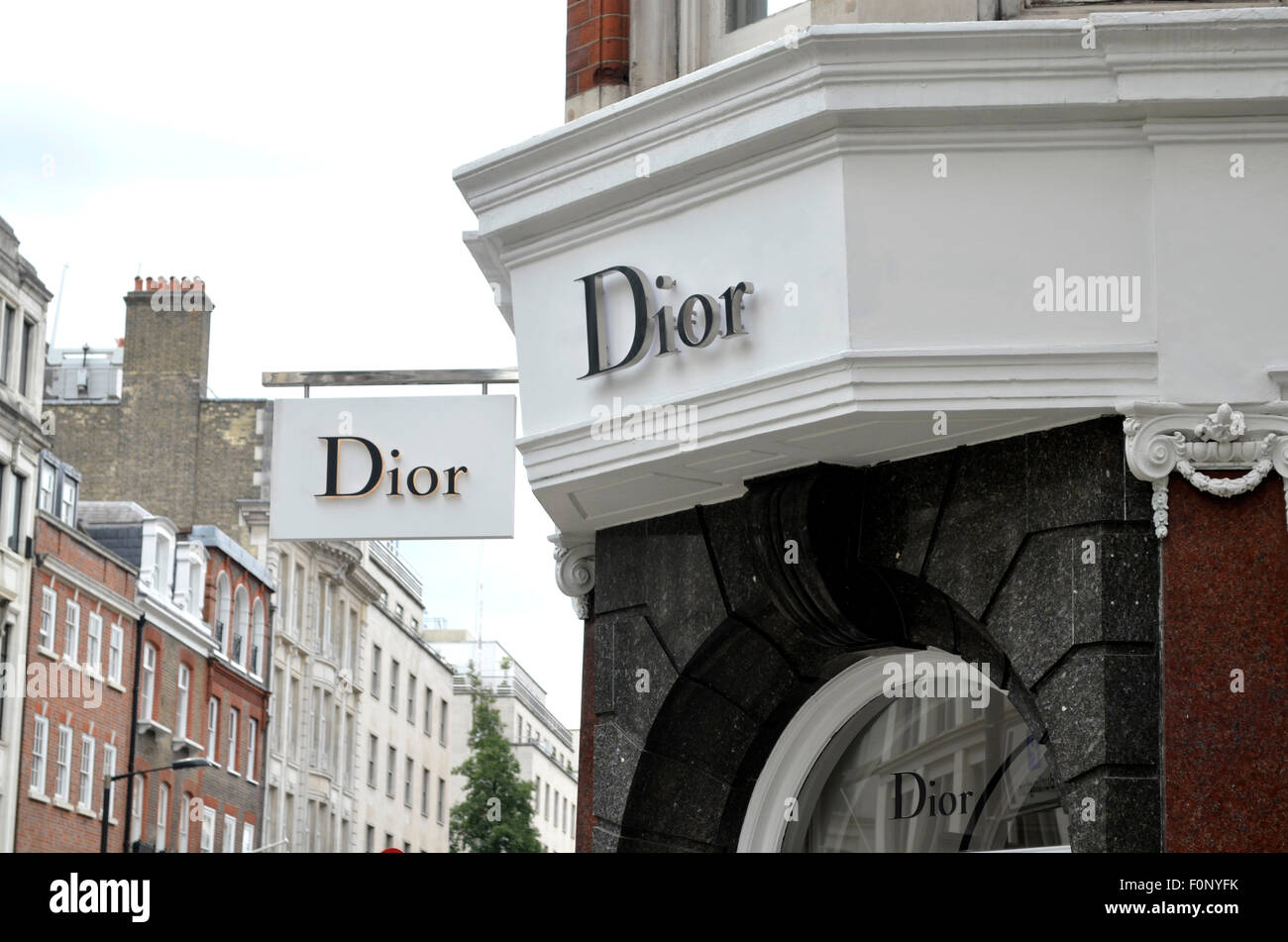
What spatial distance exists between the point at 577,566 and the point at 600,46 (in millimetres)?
2390

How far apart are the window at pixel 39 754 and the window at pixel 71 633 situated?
2.58 m

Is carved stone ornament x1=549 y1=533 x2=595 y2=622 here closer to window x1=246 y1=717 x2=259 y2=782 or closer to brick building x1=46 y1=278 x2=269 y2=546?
window x1=246 y1=717 x2=259 y2=782

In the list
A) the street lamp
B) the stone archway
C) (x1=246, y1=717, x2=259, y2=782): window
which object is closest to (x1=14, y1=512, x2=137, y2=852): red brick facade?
the street lamp

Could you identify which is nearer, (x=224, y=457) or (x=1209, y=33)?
(x=1209, y=33)

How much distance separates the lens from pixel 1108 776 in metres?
6.84

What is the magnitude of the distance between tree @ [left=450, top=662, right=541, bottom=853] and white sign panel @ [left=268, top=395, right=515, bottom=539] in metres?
49.2

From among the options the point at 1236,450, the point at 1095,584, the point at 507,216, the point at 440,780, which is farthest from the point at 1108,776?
the point at 440,780

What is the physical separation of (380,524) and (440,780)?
8102 centimetres

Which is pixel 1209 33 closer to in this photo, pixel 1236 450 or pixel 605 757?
pixel 1236 450

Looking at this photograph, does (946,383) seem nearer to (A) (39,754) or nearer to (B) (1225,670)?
(B) (1225,670)

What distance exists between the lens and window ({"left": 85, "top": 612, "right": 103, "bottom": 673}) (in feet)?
166

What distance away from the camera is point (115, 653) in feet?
172
